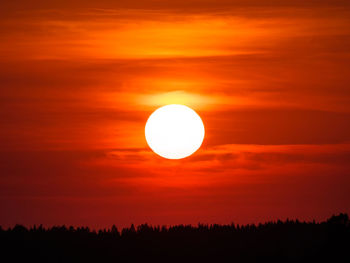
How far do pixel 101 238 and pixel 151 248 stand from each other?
556 cm

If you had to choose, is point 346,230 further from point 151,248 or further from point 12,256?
point 12,256

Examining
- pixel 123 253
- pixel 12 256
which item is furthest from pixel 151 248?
pixel 12 256

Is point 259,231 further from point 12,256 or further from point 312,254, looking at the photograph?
point 12,256

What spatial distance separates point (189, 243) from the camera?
186875 millimetres

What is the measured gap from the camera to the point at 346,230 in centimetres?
18262

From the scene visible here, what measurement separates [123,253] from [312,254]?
19.3m

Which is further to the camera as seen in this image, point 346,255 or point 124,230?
point 124,230

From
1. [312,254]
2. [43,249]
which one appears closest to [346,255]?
[312,254]

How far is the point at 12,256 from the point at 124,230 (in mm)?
15281

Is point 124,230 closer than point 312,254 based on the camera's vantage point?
No

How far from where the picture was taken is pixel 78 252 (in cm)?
18412

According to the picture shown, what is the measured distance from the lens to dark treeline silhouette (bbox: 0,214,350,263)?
181 m

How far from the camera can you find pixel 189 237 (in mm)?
188000

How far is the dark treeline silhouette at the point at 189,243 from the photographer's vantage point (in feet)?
593
